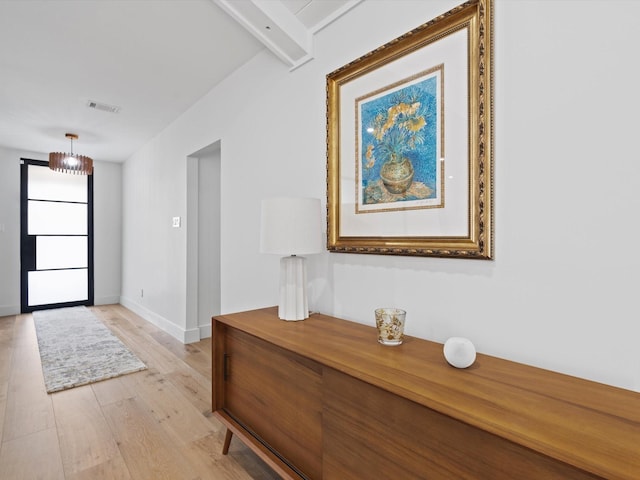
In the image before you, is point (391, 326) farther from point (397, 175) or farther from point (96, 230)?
point (96, 230)

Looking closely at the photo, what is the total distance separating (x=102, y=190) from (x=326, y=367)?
19.5ft

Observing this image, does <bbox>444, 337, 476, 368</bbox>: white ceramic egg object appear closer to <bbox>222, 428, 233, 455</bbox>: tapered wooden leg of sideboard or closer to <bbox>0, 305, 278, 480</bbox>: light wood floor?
<bbox>0, 305, 278, 480</bbox>: light wood floor

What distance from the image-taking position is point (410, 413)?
89 centimetres

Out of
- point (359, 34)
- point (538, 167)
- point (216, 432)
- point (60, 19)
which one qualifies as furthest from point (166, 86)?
point (538, 167)

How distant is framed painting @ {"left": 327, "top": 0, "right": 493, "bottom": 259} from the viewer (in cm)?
120

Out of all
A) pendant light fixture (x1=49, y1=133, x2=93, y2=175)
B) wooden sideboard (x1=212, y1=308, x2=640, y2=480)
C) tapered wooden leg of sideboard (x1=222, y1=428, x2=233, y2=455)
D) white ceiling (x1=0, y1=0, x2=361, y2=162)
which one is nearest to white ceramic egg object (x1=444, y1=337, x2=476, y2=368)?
wooden sideboard (x1=212, y1=308, x2=640, y2=480)

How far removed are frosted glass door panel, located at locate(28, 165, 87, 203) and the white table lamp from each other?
535 cm

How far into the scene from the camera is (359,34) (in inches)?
65.4

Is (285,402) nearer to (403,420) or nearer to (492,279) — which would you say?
(403,420)

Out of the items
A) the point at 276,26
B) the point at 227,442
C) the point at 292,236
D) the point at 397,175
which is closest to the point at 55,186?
the point at 276,26

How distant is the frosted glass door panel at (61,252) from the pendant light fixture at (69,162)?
1799mm

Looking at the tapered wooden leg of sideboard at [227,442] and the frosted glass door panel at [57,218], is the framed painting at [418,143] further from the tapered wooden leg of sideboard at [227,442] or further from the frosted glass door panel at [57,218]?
the frosted glass door panel at [57,218]

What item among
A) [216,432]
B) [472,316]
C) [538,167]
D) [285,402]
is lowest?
[216,432]

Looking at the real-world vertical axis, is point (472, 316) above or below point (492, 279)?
below
